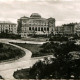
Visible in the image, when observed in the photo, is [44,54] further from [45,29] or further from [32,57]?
[45,29]

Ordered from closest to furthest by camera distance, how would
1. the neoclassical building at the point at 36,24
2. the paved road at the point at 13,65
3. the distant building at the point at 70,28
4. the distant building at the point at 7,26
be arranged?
the paved road at the point at 13,65 → the neoclassical building at the point at 36,24 → the distant building at the point at 7,26 → the distant building at the point at 70,28

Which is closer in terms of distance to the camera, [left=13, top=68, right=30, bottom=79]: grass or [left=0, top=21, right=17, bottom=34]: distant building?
[left=13, top=68, right=30, bottom=79]: grass

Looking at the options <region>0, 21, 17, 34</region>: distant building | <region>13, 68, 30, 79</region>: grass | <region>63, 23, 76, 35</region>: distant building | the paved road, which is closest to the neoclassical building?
<region>0, 21, 17, 34</region>: distant building

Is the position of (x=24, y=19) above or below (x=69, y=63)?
above


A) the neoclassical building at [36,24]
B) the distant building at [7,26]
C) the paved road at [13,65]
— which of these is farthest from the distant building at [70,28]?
the paved road at [13,65]

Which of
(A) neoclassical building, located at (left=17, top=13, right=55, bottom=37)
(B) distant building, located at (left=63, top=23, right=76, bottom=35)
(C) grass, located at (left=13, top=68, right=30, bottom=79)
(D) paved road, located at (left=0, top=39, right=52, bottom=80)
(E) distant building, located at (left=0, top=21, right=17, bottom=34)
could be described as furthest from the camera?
(B) distant building, located at (left=63, top=23, right=76, bottom=35)

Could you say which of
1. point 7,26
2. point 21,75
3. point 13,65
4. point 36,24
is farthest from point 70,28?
point 21,75

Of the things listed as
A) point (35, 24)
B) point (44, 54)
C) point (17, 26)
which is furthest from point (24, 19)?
point (44, 54)

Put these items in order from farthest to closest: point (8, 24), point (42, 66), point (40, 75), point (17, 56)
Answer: point (8, 24) → point (17, 56) → point (42, 66) → point (40, 75)

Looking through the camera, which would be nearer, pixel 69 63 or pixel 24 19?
pixel 69 63

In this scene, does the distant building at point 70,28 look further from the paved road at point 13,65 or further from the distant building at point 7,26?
the paved road at point 13,65

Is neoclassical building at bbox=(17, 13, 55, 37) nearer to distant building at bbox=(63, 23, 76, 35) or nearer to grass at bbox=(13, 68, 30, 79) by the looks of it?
distant building at bbox=(63, 23, 76, 35)
